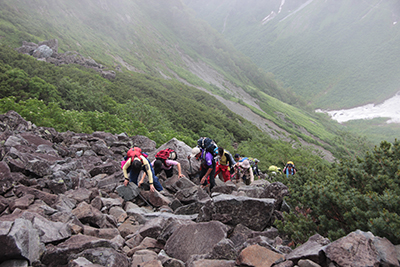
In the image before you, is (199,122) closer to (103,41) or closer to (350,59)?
(103,41)

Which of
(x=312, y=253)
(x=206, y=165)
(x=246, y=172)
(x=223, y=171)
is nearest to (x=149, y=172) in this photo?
(x=206, y=165)

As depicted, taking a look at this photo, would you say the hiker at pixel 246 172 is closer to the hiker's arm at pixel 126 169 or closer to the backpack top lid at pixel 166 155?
the backpack top lid at pixel 166 155

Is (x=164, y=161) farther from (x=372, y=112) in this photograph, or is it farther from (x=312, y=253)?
(x=372, y=112)

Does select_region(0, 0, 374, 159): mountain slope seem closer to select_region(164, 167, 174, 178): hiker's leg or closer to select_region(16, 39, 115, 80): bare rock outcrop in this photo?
select_region(16, 39, 115, 80): bare rock outcrop

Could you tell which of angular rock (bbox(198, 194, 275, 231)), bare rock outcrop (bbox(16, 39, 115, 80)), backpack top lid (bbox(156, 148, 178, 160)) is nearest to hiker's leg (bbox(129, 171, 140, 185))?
backpack top lid (bbox(156, 148, 178, 160))

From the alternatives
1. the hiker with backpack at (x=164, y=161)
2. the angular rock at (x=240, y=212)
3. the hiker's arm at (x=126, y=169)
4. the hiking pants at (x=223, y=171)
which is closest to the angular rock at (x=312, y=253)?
the angular rock at (x=240, y=212)

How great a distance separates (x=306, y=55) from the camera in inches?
7840

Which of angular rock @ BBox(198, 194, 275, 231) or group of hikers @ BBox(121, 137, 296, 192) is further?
group of hikers @ BBox(121, 137, 296, 192)

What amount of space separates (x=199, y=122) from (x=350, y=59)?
193 m

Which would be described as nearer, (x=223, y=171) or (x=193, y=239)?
(x=193, y=239)

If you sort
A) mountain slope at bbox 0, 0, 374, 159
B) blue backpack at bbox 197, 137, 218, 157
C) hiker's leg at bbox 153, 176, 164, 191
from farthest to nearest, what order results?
mountain slope at bbox 0, 0, 374, 159 < blue backpack at bbox 197, 137, 218, 157 < hiker's leg at bbox 153, 176, 164, 191

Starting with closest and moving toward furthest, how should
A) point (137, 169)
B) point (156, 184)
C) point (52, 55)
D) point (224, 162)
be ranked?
point (137, 169) < point (156, 184) < point (224, 162) < point (52, 55)

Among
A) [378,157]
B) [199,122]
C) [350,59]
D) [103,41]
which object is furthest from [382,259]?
[350,59]

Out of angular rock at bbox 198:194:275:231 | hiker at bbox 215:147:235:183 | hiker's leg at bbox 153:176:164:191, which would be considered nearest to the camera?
angular rock at bbox 198:194:275:231
